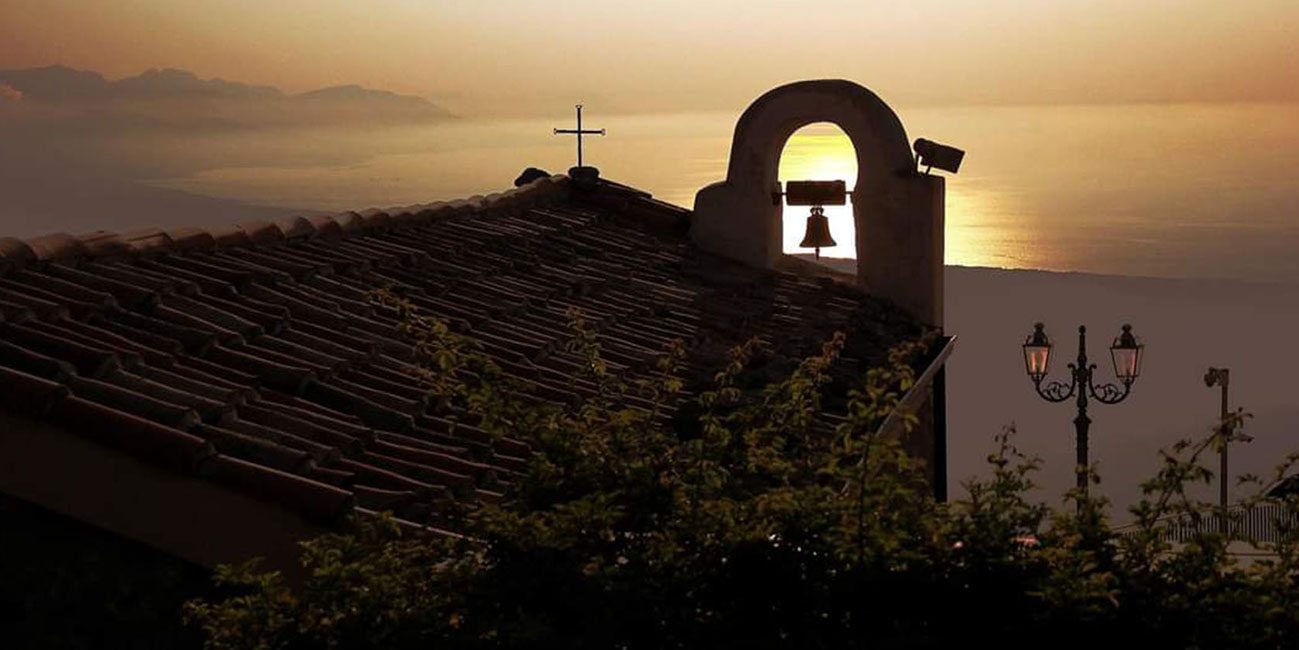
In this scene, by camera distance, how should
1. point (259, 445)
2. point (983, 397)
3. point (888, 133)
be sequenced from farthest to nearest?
point (983, 397) → point (888, 133) → point (259, 445)

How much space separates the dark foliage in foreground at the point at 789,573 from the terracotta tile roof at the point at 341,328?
83 cm

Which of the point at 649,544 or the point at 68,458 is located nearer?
the point at 649,544

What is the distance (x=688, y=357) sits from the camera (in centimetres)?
1050

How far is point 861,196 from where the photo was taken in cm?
1428

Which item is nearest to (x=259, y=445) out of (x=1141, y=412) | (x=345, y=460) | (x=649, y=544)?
(x=345, y=460)

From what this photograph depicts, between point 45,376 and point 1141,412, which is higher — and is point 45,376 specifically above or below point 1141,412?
above

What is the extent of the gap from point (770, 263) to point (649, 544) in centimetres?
1027

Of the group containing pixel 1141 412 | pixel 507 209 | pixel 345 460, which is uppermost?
pixel 507 209

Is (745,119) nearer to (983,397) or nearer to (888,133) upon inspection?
(888,133)

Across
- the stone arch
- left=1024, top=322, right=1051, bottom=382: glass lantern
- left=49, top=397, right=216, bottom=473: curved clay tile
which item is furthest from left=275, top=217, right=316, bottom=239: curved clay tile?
left=1024, top=322, right=1051, bottom=382: glass lantern

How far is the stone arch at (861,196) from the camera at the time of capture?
14062mm

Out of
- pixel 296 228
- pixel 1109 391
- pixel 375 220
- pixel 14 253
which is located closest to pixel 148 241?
pixel 14 253

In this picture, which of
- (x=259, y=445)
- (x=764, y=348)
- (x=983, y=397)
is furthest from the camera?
(x=983, y=397)

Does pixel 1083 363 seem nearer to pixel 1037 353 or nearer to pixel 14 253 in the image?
pixel 1037 353
